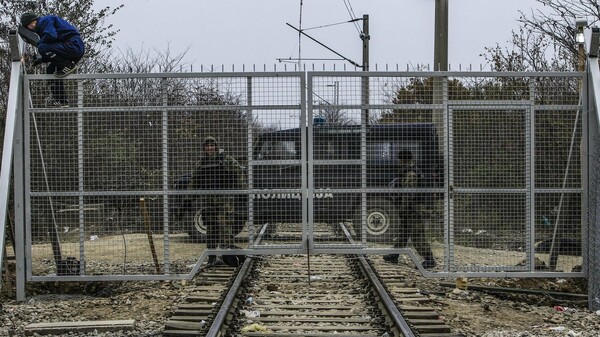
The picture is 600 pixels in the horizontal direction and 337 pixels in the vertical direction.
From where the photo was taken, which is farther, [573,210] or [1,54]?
[1,54]

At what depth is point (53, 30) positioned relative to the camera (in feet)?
30.8

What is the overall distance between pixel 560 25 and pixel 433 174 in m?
11.0

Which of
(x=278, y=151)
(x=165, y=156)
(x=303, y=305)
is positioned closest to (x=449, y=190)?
(x=278, y=151)

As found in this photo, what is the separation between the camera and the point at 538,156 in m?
9.22

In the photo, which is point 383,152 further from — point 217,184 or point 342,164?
point 217,184

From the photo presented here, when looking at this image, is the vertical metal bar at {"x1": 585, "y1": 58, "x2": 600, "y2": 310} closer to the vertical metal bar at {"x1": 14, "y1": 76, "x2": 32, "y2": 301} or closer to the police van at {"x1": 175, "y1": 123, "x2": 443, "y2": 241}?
the police van at {"x1": 175, "y1": 123, "x2": 443, "y2": 241}

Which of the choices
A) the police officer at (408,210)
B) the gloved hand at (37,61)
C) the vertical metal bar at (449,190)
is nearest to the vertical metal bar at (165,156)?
the gloved hand at (37,61)

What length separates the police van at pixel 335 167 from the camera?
29.3 feet

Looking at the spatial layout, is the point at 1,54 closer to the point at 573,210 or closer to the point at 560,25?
the point at 573,210

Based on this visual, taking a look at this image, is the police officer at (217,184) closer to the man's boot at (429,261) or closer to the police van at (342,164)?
the police van at (342,164)

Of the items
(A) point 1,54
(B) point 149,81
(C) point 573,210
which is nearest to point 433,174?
(C) point 573,210

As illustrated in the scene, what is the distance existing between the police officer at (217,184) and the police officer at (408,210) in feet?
6.46

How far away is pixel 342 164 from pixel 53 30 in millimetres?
4097

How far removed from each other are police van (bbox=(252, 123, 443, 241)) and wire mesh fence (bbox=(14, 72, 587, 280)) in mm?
18
